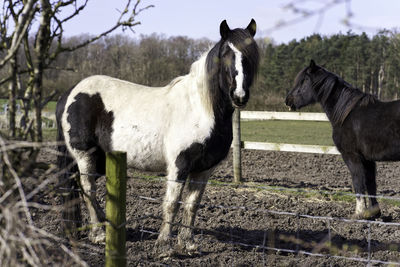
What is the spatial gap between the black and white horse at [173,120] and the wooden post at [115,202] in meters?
1.23

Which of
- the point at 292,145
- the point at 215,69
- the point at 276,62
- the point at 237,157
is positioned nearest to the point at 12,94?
the point at 215,69

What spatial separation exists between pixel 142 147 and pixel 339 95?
338 centimetres

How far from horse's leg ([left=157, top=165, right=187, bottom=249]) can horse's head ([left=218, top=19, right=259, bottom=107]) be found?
0.83 meters

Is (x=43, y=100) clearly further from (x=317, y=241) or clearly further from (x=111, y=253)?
(x=317, y=241)

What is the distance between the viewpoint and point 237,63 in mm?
3871

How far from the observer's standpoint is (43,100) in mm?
2299

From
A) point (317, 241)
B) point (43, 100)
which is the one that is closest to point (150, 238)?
point (317, 241)

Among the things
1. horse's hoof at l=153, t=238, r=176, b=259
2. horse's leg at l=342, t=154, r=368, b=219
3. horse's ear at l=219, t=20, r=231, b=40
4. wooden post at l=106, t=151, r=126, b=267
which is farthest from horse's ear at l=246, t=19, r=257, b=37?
horse's leg at l=342, t=154, r=368, b=219

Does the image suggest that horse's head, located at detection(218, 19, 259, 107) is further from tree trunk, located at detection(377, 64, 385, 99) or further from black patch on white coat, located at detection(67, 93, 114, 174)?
tree trunk, located at detection(377, 64, 385, 99)

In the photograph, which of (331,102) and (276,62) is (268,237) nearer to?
(331,102)

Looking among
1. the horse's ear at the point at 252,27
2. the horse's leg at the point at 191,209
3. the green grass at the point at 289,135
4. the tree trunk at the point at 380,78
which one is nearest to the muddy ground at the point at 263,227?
the horse's leg at the point at 191,209

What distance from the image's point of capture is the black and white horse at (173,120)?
4.02 m

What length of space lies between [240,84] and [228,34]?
53cm

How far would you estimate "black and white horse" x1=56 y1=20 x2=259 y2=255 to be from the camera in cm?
402
